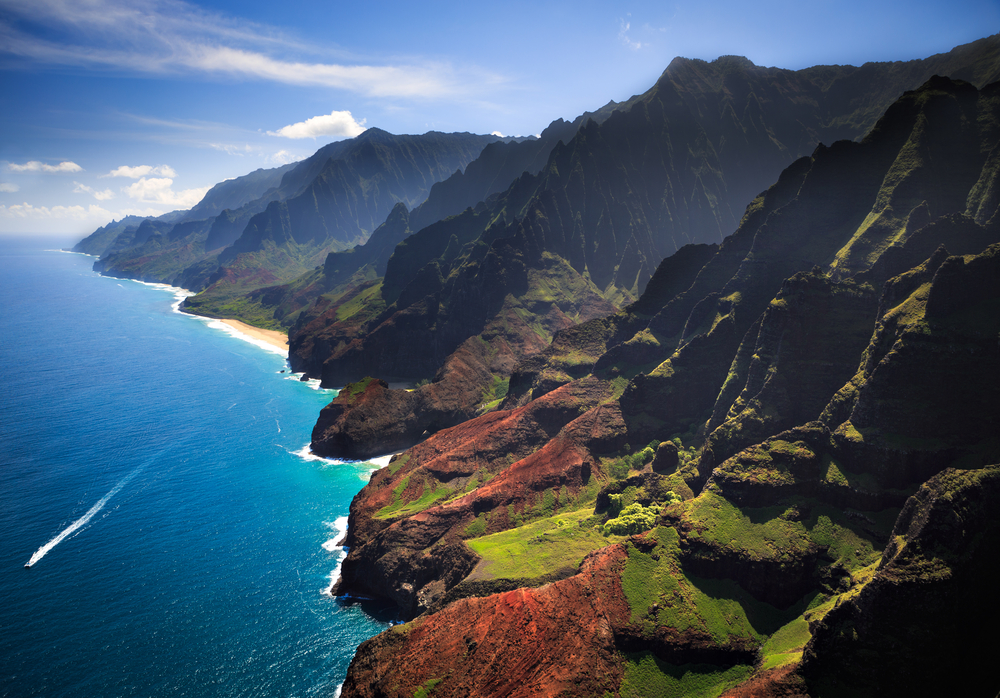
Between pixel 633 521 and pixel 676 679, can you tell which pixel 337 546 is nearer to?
pixel 633 521

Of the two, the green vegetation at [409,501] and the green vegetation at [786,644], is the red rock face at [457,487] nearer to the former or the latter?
the green vegetation at [409,501]

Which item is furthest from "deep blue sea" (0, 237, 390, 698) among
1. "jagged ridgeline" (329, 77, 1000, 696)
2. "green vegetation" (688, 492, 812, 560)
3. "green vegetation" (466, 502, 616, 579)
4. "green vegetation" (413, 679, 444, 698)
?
"green vegetation" (688, 492, 812, 560)

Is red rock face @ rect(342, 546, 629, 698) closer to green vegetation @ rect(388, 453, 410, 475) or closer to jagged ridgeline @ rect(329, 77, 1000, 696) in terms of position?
jagged ridgeline @ rect(329, 77, 1000, 696)

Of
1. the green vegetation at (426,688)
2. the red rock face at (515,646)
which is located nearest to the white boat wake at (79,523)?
the red rock face at (515,646)

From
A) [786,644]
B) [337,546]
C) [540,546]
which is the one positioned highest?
[786,644]

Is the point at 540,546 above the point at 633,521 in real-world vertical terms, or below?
below

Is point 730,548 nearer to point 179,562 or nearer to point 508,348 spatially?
point 179,562

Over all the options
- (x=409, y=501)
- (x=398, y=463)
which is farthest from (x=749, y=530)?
(x=398, y=463)
